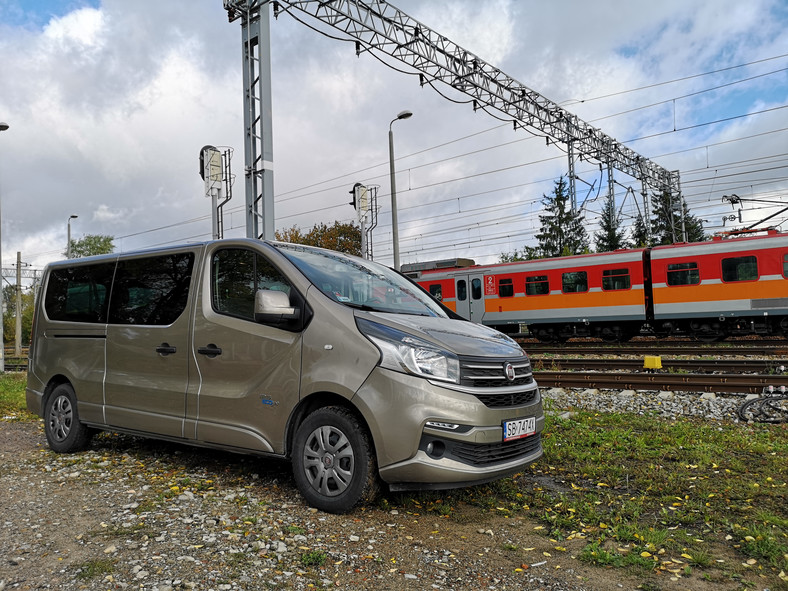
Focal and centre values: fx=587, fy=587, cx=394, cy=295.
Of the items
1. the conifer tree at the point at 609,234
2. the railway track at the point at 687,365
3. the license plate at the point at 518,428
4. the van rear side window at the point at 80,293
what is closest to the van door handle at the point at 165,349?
the van rear side window at the point at 80,293

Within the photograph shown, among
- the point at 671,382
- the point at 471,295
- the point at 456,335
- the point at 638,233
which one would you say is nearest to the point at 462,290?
the point at 471,295

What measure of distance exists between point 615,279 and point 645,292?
1.01 meters

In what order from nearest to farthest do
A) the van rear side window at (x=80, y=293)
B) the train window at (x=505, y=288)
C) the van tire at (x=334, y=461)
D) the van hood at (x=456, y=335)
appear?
the van tire at (x=334, y=461), the van hood at (x=456, y=335), the van rear side window at (x=80, y=293), the train window at (x=505, y=288)

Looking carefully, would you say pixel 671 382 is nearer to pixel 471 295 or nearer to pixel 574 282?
pixel 574 282

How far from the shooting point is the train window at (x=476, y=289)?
23.3 meters

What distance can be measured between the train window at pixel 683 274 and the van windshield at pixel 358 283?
15.5m

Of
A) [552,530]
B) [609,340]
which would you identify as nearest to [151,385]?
[552,530]

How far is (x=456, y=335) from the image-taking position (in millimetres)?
4121

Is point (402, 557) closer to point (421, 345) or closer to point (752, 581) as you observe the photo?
point (421, 345)

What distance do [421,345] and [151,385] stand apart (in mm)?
2577

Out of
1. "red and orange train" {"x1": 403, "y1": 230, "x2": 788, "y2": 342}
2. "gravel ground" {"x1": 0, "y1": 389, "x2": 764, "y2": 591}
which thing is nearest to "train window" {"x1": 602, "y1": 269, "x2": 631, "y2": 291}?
"red and orange train" {"x1": 403, "y1": 230, "x2": 788, "y2": 342}

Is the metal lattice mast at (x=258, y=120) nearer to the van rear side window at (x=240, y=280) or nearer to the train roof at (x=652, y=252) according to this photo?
the van rear side window at (x=240, y=280)

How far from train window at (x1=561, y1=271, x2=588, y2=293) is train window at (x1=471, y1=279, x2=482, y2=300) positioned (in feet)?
12.0

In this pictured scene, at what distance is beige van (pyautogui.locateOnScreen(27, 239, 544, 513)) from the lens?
3729 mm
